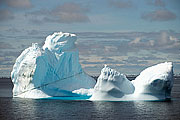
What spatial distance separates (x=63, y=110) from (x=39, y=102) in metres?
6.83

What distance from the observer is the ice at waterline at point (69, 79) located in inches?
1407

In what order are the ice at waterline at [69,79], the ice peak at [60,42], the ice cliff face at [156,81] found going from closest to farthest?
the ice cliff face at [156,81], the ice at waterline at [69,79], the ice peak at [60,42]

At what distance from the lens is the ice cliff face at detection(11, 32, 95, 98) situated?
134ft

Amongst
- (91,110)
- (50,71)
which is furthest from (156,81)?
(50,71)

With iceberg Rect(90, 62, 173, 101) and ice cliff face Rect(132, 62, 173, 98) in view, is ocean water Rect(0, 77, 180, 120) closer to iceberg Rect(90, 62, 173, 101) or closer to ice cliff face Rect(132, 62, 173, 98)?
iceberg Rect(90, 62, 173, 101)

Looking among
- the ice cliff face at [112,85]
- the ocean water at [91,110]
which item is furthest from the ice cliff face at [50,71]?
the ice cliff face at [112,85]

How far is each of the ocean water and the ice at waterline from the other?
125cm

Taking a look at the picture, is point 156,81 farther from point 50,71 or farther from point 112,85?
point 50,71

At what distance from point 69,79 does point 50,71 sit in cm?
273

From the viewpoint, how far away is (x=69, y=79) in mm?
43438

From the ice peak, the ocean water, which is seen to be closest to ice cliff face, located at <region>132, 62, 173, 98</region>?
the ocean water

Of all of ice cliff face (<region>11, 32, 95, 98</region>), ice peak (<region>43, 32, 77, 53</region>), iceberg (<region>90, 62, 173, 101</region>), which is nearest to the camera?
iceberg (<region>90, 62, 173, 101</region>)

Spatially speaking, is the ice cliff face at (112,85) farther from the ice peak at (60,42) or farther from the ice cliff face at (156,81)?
the ice peak at (60,42)

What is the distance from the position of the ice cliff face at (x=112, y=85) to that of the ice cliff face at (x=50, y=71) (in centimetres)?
767
